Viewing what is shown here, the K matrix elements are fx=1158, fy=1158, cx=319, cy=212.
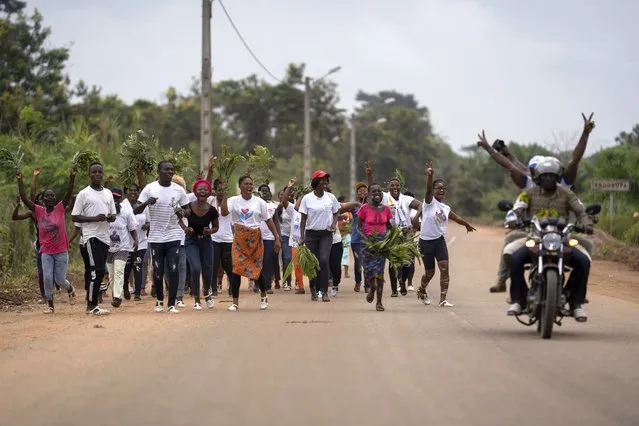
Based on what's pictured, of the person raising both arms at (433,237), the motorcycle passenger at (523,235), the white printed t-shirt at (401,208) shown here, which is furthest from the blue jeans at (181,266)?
the motorcycle passenger at (523,235)

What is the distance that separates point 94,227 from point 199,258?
156 cm

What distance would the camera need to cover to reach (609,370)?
31.0ft

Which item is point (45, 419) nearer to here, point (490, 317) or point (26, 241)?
point (490, 317)

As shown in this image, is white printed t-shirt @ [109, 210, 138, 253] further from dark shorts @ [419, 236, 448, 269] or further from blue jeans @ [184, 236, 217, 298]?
dark shorts @ [419, 236, 448, 269]

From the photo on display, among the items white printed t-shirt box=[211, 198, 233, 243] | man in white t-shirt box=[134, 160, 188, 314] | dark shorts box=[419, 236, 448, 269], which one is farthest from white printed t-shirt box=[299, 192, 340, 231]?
man in white t-shirt box=[134, 160, 188, 314]

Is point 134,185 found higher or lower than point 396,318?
higher

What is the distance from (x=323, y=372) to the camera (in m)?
9.34

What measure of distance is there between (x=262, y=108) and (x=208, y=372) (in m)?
64.4

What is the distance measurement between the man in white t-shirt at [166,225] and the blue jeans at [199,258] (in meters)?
0.22

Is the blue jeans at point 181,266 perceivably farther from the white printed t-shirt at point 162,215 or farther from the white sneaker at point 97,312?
the white sneaker at point 97,312

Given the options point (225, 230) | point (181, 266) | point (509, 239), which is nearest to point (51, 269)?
point (181, 266)

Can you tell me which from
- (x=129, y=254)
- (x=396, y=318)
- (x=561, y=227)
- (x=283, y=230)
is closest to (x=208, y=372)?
(x=561, y=227)

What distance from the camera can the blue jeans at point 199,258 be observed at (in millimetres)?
15992

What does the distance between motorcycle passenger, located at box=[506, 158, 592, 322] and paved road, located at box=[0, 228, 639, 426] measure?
452 mm
